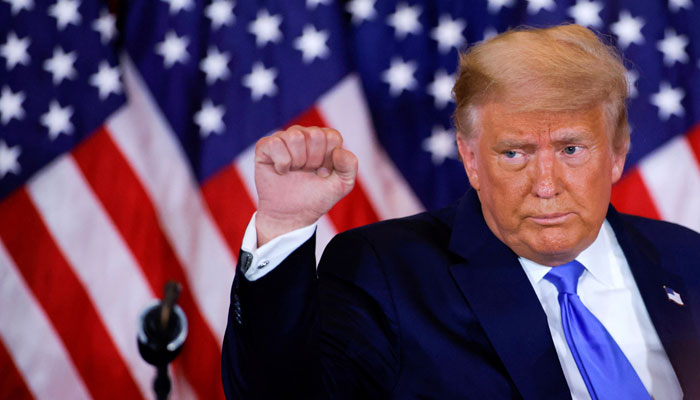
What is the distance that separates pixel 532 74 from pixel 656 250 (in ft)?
2.15

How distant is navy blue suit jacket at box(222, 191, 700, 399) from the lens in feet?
4.16

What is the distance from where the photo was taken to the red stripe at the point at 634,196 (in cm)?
279

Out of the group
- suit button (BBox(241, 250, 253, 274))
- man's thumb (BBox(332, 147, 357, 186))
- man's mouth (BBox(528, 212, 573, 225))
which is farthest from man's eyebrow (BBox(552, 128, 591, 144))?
suit button (BBox(241, 250, 253, 274))

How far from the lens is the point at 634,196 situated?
9.21 feet

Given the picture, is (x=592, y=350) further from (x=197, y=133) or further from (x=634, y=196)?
(x=197, y=133)

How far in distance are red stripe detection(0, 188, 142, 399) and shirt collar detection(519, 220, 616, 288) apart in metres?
1.63

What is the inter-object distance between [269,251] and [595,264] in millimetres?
838

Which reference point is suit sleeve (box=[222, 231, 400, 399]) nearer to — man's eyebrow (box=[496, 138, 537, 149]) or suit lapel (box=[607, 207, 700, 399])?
man's eyebrow (box=[496, 138, 537, 149])

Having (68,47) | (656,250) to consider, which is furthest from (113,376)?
(656,250)

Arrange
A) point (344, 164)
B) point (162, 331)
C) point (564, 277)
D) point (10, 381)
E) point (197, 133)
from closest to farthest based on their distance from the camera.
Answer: point (344, 164), point (162, 331), point (564, 277), point (10, 381), point (197, 133)

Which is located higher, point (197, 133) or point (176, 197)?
point (197, 133)

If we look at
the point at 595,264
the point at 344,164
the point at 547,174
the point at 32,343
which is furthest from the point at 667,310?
the point at 32,343

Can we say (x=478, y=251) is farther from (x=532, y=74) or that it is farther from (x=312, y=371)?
(x=312, y=371)

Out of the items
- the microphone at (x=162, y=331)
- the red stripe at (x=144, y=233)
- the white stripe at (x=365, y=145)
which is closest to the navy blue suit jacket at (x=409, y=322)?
the microphone at (x=162, y=331)
